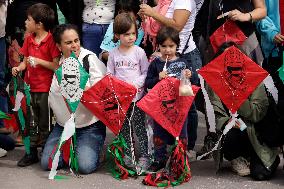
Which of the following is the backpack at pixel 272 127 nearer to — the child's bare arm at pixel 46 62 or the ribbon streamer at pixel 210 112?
the ribbon streamer at pixel 210 112

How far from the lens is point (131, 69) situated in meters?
4.97

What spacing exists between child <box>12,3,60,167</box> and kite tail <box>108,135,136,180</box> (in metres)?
0.74

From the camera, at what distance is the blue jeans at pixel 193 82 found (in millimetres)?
5062

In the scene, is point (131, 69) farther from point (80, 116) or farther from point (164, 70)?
point (80, 116)

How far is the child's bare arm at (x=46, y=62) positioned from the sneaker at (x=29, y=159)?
2.45ft

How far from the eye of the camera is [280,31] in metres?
5.21

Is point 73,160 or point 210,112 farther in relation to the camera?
point 73,160

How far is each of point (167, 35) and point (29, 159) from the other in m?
1.62

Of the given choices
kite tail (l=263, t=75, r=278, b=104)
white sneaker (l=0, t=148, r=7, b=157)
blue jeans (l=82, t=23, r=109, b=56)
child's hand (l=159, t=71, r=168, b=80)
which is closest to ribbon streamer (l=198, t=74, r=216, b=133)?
child's hand (l=159, t=71, r=168, b=80)

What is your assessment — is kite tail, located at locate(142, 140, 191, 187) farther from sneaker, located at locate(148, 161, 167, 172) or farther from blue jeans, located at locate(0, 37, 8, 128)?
blue jeans, located at locate(0, 37, 8, 128)

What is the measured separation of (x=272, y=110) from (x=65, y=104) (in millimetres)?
1693

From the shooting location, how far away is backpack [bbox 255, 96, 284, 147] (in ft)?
15.4

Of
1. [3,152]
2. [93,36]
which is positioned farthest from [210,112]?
[3,152]

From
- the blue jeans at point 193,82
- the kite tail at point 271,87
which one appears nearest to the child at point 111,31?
the blue jeans at point 193,82
